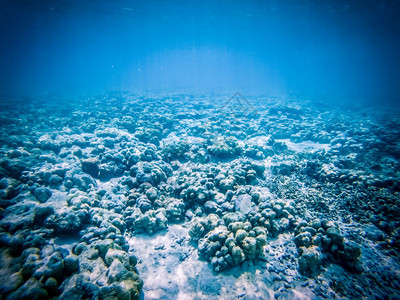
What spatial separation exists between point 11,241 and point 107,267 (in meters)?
2.22

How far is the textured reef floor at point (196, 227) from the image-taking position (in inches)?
153

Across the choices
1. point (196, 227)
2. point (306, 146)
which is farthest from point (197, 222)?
point (306, 146)

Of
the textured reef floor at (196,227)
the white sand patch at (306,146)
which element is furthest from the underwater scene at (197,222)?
the white sand patch at (306,146)

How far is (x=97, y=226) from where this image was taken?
17.7 feet

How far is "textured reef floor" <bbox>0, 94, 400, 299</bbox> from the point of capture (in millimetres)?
A: 3891

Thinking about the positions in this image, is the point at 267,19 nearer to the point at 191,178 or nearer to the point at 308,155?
the point at 308,155

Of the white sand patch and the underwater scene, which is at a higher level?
the white sand patch

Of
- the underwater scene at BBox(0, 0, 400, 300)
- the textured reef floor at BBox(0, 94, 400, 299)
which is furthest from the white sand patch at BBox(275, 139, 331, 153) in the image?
the textured reef floor at BBox(0, 94, 400, 299)

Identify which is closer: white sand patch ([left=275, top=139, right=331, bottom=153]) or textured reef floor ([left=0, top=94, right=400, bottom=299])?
textured reef floor ([left=0, top=94, right=400, bottom=299])

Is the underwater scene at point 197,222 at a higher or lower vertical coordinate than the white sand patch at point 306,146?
lower

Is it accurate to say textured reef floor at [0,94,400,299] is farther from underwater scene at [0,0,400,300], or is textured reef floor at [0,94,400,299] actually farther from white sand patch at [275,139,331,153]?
white sand patch at [275,139,331,153]

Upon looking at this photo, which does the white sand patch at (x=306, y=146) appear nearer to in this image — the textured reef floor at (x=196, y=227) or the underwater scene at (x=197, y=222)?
the underwater scene at (x=197, y=222)

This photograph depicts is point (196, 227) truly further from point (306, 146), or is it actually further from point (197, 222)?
point (306, 146)

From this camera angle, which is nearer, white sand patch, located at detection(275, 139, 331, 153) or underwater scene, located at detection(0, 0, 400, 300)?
underwater scene, located at detection(0, 0, 400, 300)
